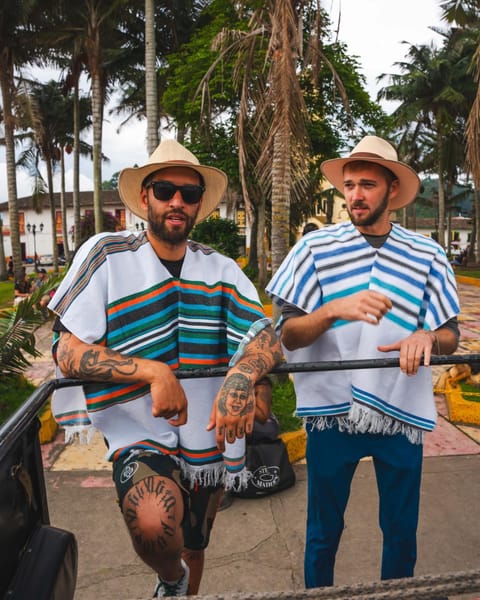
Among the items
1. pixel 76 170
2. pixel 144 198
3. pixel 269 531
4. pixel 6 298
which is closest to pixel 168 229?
pixel 144 198

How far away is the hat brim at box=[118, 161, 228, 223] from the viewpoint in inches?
78.4

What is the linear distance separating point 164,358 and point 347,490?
0.98 m

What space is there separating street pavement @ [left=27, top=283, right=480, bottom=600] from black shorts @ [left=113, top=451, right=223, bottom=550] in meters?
0.47

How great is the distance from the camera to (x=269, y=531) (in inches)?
128

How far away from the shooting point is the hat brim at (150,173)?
199cm

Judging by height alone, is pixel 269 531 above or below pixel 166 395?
below

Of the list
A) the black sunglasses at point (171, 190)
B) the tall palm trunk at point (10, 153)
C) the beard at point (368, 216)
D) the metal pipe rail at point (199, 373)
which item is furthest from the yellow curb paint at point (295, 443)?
the tall palm trunk at point (10, 153)

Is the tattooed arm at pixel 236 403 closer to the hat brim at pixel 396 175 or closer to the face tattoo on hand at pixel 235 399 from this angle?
the face tattoo on hand at pixel 235 399

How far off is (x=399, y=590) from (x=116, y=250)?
1348mm

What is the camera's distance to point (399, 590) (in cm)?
112

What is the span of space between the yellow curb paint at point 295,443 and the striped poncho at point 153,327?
2457 mm

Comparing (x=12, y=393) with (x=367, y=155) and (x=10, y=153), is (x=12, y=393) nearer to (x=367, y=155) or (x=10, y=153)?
(x=367, y=155)

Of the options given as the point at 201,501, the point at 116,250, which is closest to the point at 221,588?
the point at 201,501

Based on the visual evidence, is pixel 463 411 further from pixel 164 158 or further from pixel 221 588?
pixel 164 158
